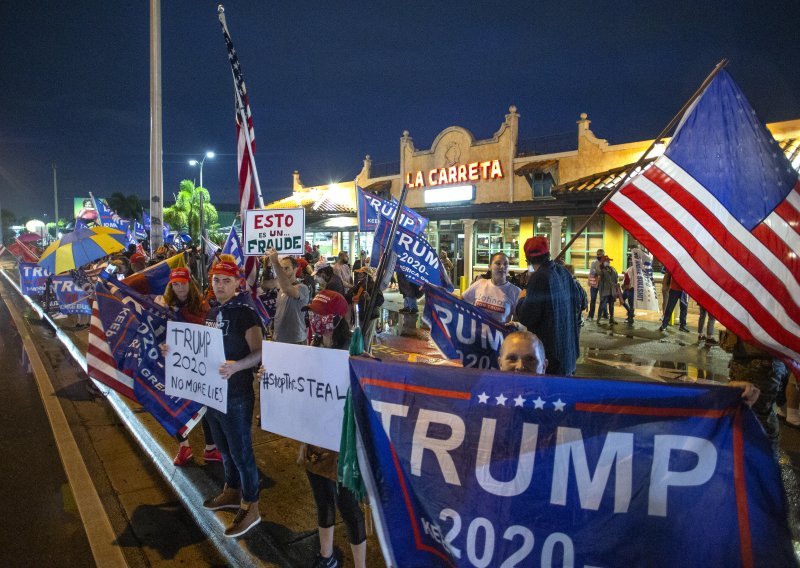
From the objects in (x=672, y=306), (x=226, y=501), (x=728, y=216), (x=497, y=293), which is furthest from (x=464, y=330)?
(x=672, y=306)

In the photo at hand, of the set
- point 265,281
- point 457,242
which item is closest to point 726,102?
point 265,281

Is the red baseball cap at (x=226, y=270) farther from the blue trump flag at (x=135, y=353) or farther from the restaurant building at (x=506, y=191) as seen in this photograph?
the restaurant building at (x=506, y=191)

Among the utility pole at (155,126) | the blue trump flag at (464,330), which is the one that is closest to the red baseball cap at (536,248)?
the blue trump flag at (464,330)

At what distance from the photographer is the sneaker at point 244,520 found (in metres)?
3.84

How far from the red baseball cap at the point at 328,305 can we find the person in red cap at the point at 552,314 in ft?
5.54

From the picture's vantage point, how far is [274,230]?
5.97 meters

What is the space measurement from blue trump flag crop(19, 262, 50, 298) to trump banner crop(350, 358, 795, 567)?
1632 centimetres

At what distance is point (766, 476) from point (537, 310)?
7.93 ft

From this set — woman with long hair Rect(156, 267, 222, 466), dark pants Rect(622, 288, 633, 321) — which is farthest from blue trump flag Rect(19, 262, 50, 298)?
dark pants Rect(622, 288, 633, 321)

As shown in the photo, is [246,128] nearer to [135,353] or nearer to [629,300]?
[135,353]

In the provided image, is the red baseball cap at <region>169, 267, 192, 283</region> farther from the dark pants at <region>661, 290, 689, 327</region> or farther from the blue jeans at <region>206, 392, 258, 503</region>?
the dark pants at <region>661, 290, 689, 327</region>

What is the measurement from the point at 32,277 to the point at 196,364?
1472cm

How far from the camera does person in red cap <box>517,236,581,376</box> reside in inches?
170

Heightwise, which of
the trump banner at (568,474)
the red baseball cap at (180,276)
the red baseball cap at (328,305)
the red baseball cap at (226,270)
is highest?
the red baseball cap at (226,270)
